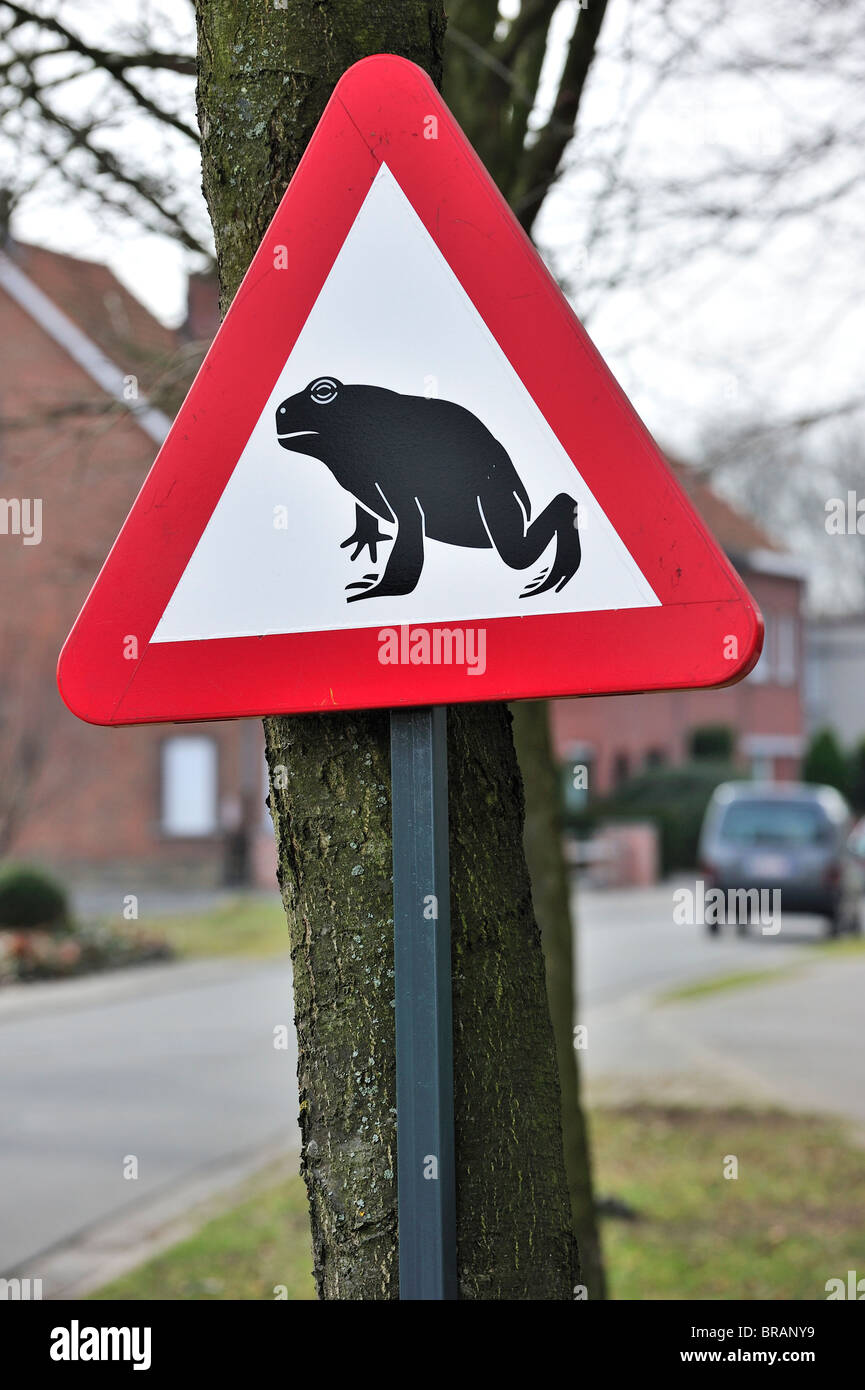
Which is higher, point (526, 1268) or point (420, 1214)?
point (420, 1214)

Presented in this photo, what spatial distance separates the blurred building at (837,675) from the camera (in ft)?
164

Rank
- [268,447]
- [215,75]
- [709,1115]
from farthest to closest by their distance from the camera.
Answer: [709,1115] → [215,75] → [268,447]

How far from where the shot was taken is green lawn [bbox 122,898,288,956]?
650 inches

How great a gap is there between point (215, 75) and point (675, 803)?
28.9m

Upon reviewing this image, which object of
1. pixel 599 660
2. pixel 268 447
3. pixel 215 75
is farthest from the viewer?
pixel 215 75

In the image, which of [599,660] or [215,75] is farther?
[215,75]

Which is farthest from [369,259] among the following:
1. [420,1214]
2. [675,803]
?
[675,803]

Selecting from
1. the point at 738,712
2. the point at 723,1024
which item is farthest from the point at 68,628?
the point at 738,712

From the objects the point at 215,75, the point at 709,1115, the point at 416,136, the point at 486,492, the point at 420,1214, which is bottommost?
the point at 709,1115

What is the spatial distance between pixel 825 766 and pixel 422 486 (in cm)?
4281

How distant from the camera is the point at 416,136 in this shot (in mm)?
1865

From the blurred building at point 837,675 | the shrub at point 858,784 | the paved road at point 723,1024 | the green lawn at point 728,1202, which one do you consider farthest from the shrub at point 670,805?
the green lawn at point 728,1202

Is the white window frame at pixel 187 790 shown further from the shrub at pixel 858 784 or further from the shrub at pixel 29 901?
the shrub at pixel 858 784
